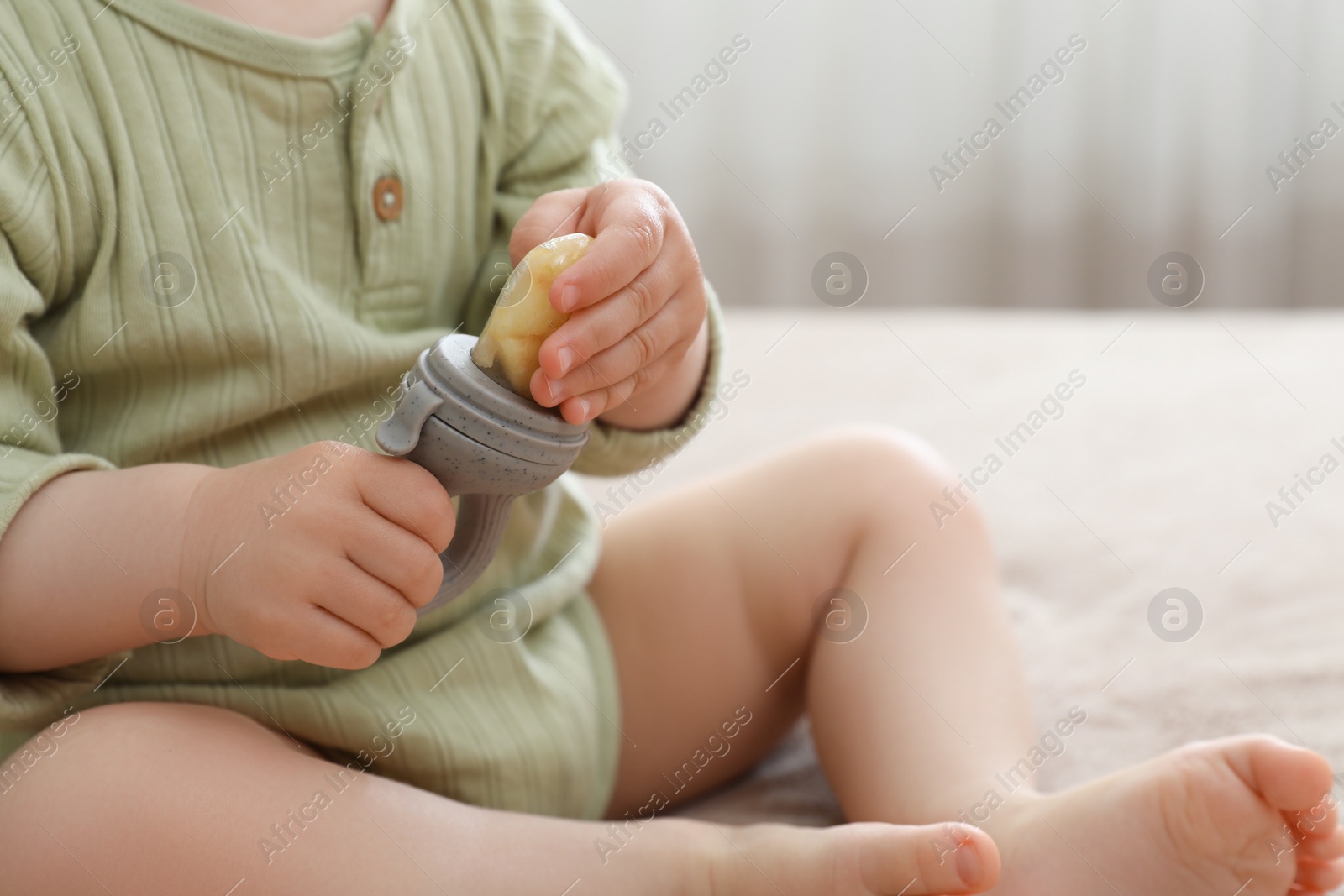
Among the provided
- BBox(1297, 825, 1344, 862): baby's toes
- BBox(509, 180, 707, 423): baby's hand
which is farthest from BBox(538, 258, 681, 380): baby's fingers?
BBox(1297, 825, 1344, 862): baby's toes

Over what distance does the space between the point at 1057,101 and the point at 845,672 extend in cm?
173

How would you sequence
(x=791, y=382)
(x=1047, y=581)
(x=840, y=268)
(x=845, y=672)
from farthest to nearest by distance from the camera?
(x=840, y=268) → (x=791, y=382) → (x=1047, y=581) → (x=845, y=672)

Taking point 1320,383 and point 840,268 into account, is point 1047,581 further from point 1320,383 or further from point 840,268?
point 840,268

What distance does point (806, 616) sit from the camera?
2.39 ft

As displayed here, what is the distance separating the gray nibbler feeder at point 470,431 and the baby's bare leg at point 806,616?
0.87ft

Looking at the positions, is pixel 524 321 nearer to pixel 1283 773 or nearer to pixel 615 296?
pixel 615 296

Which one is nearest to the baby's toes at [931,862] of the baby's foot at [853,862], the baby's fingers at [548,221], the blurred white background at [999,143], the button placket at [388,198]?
the baby's foot at [853,862]

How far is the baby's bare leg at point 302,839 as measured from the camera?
1.71 ft

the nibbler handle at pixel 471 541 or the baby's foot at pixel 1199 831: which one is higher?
the baby's foot at pixel 1199 831

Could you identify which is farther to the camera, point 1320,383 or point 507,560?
point 1320,383

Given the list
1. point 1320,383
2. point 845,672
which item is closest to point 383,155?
point 845,672

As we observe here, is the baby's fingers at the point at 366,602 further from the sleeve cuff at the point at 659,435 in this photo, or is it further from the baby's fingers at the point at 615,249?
the sleeve cuff at the point at 659,435

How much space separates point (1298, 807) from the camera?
512mm

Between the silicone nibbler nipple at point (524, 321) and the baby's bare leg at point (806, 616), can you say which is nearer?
the silicone nibbler nipple at point (524, 321)
